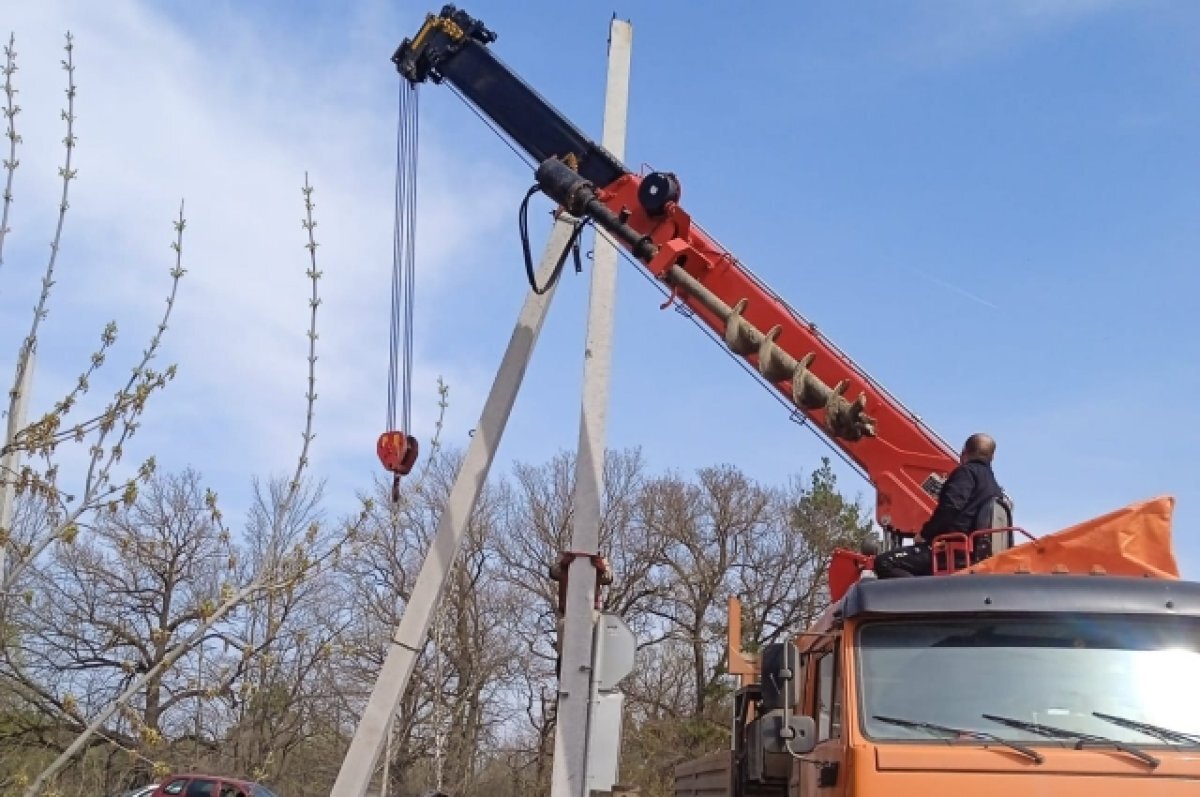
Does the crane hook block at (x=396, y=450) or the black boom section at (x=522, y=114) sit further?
the black boom section at (x=522, y=114)

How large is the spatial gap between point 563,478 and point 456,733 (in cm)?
1061

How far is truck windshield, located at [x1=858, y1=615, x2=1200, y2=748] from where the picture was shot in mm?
5270

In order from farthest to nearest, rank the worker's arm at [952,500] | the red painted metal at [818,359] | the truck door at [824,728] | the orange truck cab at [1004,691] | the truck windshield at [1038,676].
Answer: the red painted metal at [818,359], the worker's arm at [952,500], the truck door at [824,728], the truck windshield at [1038,676], the orange truck cab at [1004,691]

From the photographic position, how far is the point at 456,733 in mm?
34375

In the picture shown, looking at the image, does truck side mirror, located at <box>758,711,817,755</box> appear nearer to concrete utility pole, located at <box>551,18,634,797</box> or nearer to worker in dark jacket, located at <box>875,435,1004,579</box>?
worker in dark jacket, located at <box>875,435,1004,579</box>

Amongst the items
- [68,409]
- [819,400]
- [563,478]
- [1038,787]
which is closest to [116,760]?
[68,409]

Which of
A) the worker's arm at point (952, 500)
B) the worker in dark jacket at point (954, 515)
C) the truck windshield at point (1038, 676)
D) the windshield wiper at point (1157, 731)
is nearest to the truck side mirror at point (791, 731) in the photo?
the truck windshield at point (1038, 676)

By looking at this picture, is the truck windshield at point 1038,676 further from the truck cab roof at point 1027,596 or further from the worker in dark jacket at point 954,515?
the worker in dark jacket at point 954,515

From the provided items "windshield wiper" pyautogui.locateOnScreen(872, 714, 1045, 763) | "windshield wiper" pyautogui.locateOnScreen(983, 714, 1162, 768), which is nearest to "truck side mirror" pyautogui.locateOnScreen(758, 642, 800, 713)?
"windshield wiper" pyautogui.locateOnScreen(872, 714, 1045, 763)

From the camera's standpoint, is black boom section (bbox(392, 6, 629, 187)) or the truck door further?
black boom section (bbox(392, 6, 629, 187))

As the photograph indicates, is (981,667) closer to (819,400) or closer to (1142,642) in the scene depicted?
(1142,642)

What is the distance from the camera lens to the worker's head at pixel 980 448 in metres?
7.72

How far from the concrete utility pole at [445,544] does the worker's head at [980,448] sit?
182 inches

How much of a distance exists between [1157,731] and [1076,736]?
0.36 m
